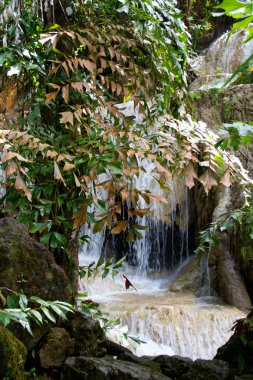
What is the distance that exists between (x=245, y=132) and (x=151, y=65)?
199 centimetres

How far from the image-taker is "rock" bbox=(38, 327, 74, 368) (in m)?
2.43

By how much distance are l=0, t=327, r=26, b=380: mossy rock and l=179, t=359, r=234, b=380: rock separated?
1.01 metres

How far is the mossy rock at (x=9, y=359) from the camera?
2.01 meters

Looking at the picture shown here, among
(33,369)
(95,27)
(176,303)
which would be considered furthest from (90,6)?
(176,303)

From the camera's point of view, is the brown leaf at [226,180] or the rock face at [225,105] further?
the rock face at [225,105]

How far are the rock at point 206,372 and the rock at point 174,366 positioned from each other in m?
0.12

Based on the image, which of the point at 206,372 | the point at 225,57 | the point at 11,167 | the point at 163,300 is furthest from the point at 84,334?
the point at 225,57

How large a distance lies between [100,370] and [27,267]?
2.48 feet

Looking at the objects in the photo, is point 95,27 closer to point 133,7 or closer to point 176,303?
point 133,7

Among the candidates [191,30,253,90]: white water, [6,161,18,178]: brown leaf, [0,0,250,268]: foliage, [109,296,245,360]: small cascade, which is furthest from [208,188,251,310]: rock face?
[191,30,253,90]: white water

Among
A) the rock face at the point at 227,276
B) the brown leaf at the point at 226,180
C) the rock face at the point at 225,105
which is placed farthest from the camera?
the rock face at the point at 225,105

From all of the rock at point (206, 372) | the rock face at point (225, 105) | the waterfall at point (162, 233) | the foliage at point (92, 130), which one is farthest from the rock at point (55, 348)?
the rock face at point (225, 105)

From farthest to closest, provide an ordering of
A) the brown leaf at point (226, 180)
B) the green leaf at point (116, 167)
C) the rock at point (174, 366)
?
the rock at point (174, 366), the brown leaf at point (226, 180), the green leaf at point (116, 167)

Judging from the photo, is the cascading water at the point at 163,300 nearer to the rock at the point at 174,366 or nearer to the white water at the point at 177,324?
the white water at the point at 177,324
